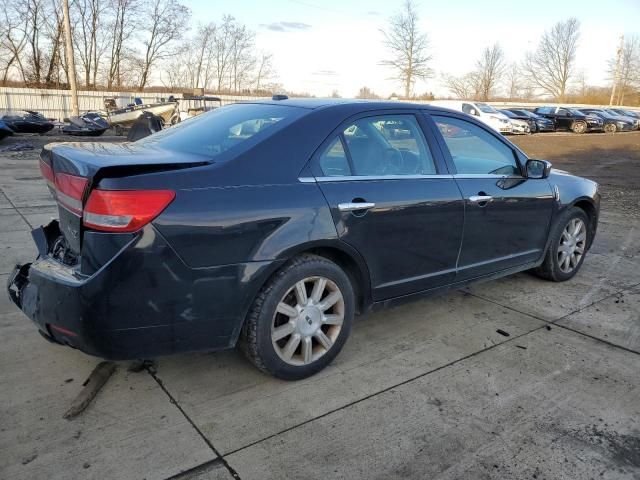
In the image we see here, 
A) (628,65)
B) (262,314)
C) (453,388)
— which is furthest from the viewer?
(628,65)

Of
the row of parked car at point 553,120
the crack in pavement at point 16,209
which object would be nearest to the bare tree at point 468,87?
the row of parked car at point 553,120

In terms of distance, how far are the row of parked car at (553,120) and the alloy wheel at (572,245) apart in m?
25.8

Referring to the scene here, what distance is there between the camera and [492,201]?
401 cm

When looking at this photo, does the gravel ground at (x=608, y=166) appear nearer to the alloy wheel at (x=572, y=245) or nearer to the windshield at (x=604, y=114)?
the alloy wheel at (x=572, y=245)

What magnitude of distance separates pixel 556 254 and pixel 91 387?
395 centimetres

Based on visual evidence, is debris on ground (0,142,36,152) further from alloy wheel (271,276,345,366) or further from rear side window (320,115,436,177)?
alloy wheel (271,276,345,366)

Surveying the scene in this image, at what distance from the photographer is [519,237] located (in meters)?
4.37

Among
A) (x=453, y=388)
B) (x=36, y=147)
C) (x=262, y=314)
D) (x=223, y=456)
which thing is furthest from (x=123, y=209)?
(x=36, y=147)

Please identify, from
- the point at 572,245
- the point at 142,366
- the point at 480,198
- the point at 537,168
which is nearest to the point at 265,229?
the point at 142,366

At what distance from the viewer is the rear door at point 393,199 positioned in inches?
125

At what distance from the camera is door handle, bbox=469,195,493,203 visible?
12.6ft

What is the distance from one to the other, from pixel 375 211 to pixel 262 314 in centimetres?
93

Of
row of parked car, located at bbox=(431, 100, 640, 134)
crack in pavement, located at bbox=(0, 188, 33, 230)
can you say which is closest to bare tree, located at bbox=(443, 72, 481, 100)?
row of parked car, located at bbox=(431, 100, 640, 134)

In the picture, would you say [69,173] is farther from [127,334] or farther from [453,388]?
[453,388]
